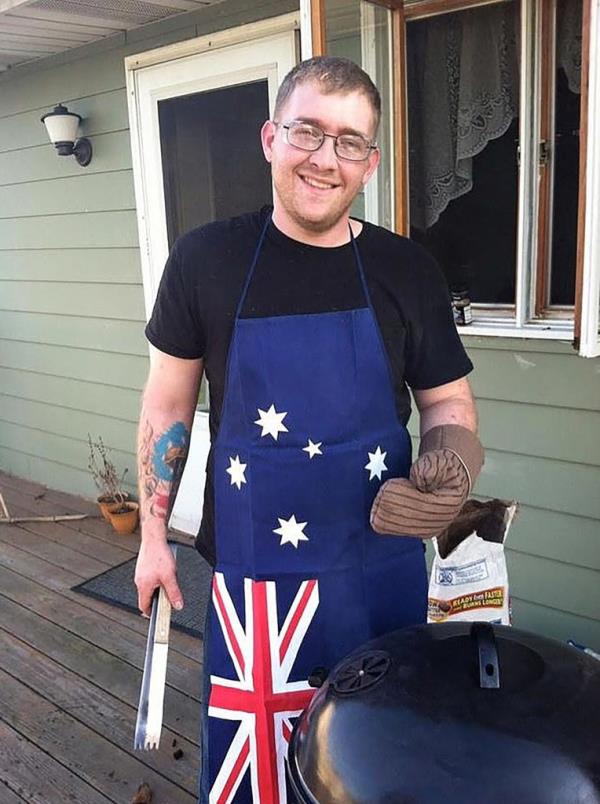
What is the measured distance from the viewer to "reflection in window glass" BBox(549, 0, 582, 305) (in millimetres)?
2223

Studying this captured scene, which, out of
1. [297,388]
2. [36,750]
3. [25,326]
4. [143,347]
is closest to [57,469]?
[25,326]

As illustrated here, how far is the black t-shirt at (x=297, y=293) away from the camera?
139 centimetres

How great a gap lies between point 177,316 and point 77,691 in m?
1.77

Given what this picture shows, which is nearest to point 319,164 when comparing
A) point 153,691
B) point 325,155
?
point 325,155

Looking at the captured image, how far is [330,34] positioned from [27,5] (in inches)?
60.2

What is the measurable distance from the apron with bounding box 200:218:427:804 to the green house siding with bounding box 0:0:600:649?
121 cm

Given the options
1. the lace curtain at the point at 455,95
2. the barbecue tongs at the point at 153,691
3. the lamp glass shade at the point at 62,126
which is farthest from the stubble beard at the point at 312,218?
the lamp glass shade at the point at 62,126

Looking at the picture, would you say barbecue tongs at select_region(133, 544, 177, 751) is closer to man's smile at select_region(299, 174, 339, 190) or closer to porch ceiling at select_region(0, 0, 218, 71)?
man's smile at select_region(299, 174, 339, 190)

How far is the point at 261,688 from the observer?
55.9 inches

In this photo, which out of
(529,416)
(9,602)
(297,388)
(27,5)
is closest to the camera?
(297,388)

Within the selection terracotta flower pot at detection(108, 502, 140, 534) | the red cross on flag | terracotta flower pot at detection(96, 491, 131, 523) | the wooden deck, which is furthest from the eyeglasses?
terracotta flower pot at detection(96, 491, 131, 523)

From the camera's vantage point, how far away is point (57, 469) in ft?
15.7

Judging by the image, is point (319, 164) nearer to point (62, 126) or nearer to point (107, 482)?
point (62, 126)

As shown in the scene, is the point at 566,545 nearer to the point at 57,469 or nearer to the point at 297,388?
the point at 297,388
